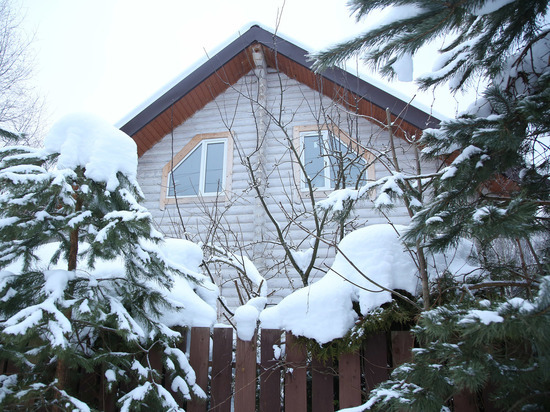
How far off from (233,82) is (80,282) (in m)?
6.39

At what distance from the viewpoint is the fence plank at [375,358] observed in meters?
2.58

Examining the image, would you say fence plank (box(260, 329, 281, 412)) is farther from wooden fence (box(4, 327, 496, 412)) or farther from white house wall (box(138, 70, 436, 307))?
white house wall (box(138, 70, 436, 307))

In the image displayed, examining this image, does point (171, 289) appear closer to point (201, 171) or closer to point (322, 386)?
point (322, 386)

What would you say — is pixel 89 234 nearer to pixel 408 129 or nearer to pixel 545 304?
pixel 545 304

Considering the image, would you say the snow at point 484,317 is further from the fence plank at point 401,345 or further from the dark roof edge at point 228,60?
the dark roof edge at point 228,60

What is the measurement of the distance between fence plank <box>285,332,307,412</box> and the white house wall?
3.69 metres

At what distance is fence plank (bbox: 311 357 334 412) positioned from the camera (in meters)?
2.61

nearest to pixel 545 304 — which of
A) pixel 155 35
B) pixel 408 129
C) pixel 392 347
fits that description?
pixel 392 347


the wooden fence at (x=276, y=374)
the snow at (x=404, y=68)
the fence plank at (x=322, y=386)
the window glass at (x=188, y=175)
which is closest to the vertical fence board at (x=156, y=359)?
the wooden fence at (x=276, y=374)

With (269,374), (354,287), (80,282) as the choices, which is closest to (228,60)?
(80,282)

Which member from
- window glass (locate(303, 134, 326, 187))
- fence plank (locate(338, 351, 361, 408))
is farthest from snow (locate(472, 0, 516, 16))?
window glass (locate(303, 134, 326, 187))

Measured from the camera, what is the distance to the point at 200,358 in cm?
283

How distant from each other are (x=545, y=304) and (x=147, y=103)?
22.9ft

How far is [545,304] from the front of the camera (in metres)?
1.42
